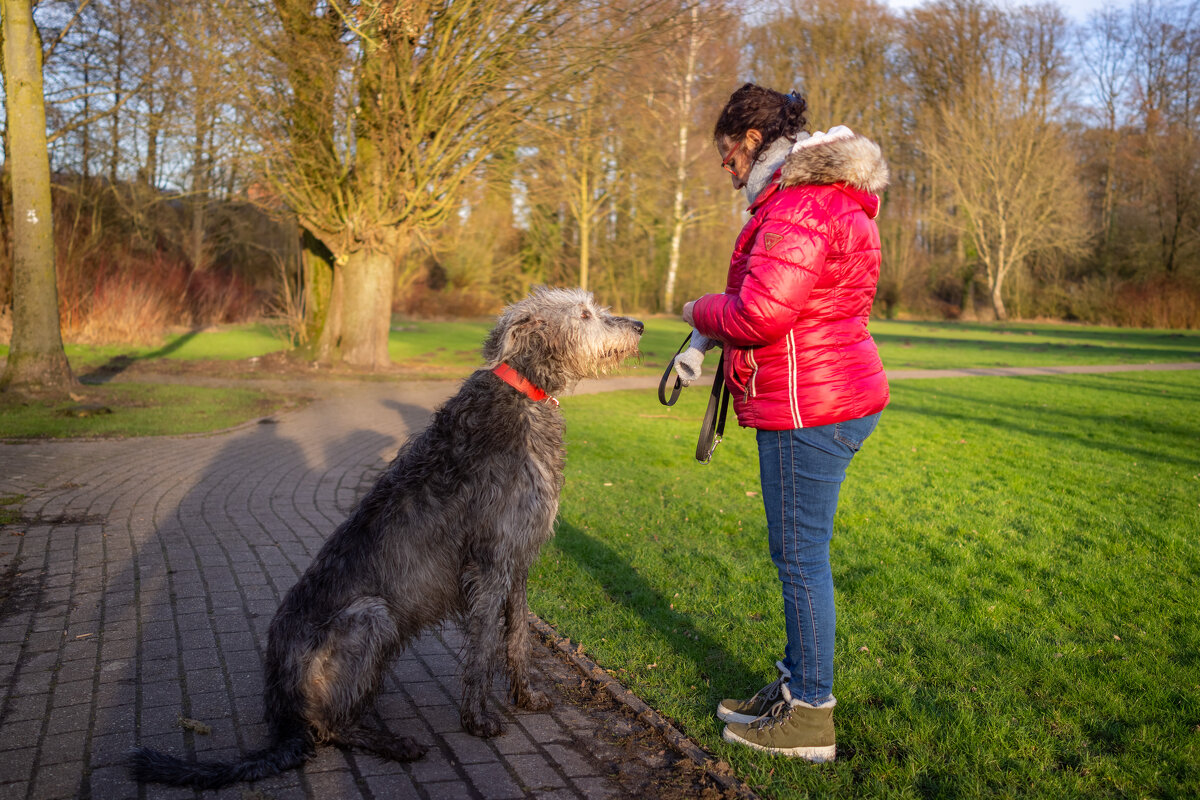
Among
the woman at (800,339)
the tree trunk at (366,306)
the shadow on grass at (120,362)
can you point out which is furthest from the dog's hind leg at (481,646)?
the tree trunk at (366,306)

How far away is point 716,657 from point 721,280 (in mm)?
36830

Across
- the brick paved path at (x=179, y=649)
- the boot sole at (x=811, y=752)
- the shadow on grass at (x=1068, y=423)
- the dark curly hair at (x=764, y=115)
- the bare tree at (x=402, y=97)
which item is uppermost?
the bare tree at (x=402, y=97)

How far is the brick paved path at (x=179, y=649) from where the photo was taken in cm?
323

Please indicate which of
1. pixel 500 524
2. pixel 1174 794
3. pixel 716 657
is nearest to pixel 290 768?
pixel 500 524

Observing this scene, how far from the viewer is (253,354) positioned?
2038 centimetres

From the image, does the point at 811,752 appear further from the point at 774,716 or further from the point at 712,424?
the point at 712,424

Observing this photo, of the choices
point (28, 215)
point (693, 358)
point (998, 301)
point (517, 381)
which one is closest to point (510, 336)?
point (517, 381)

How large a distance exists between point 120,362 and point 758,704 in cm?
1756

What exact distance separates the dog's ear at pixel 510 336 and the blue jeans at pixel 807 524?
1135 mm

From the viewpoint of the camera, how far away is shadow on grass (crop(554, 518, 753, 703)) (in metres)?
4.17

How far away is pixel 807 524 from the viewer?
10.7 feet

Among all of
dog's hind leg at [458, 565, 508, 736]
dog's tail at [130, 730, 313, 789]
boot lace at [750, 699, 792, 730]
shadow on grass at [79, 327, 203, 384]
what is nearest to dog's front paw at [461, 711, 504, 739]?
dog's hind leg at [458, 565, 508, 736]

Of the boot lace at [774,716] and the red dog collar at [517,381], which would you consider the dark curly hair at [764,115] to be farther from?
the boot lace at [774,716]

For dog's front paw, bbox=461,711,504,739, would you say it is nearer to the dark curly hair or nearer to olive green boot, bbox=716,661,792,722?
olive green boot, bbox=716,661,792,722
